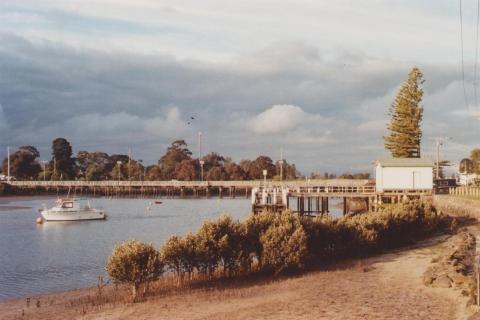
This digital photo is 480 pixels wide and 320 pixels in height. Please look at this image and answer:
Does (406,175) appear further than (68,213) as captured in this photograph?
No

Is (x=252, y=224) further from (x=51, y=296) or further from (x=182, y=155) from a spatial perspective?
(x=182, y=155)

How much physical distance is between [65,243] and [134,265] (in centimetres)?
2749

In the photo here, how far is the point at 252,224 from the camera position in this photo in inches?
1146

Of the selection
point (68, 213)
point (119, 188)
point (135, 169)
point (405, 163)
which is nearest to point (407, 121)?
point (405, 163)

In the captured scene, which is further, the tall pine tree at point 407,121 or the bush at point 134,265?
the tall pine tree at point 407,121

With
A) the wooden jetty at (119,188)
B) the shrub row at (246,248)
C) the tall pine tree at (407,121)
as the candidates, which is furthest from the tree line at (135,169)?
the shrub row at (246,248)

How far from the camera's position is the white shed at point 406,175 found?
2387 inches

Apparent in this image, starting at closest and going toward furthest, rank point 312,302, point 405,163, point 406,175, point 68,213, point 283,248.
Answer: point 312,302 < point 283,248 < point 406,175 < point 405,163 < point 68,213

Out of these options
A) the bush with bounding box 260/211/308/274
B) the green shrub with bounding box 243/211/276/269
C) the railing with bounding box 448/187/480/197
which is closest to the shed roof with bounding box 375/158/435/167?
the railing with bounding box 448/187/480/197

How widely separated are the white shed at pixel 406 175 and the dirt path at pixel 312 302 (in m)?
34.8

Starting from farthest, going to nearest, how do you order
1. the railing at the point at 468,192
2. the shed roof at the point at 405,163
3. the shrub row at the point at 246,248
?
the shed roof at the point at 405,163
the railing at the point at 468,192
the shrub row at the point at 246,248

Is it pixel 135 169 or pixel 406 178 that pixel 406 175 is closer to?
pixel 406 178

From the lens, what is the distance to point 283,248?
27156 millimetres

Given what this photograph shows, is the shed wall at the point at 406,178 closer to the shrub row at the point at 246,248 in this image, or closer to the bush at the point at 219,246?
the shrub row at the point at 246,248
